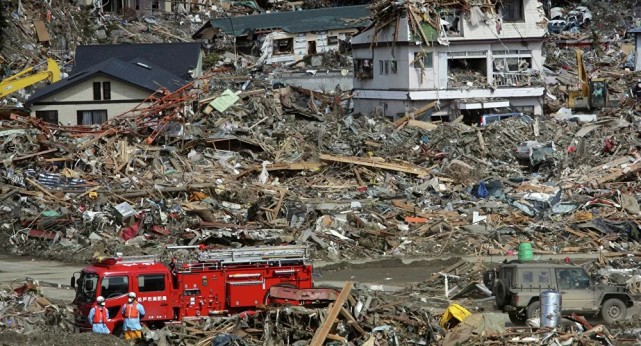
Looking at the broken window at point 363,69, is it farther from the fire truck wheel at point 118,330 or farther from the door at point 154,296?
the fire truck wheel at point 118,330

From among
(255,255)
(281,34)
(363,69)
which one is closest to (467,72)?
(363,69)

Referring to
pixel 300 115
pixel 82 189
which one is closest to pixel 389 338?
pixel 82 189

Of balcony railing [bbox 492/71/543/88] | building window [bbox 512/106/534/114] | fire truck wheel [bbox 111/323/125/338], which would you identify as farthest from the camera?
balcony railing [bbox 492/71/543/88]

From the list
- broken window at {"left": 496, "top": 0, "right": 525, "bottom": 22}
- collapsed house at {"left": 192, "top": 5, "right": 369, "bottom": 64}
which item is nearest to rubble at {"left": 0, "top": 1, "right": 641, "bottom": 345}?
broken window at {"left": 496, "top": 0, "right": 525, "bottom": 22}

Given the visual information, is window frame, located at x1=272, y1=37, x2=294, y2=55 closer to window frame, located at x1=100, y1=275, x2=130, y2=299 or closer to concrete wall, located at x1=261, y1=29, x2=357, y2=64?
concrete wall, located at x1=261, y1=29, x2=357, y2=64

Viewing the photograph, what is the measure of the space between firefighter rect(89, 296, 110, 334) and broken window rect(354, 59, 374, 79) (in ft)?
92.0

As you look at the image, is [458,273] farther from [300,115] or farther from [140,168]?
[300,115]

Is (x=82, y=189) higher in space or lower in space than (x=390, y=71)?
lower

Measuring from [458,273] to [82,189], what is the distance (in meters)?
12.5

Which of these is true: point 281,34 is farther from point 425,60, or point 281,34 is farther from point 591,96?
point 591,96

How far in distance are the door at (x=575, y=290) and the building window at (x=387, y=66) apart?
77.5 feet

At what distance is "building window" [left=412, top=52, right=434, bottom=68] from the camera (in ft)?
148

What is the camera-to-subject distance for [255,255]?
23.2m

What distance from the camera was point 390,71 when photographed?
46562mm
